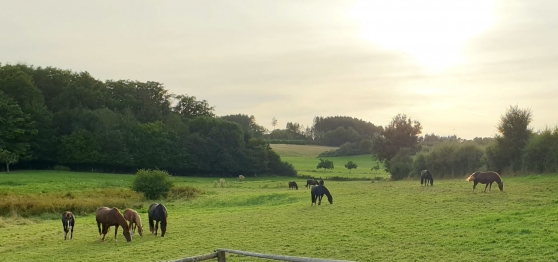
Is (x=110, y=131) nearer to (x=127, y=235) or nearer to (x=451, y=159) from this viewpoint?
(x=451, y=159)

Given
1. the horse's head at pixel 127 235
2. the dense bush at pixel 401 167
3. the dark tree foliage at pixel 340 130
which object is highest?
the dark tree foliage at pixel 340 130

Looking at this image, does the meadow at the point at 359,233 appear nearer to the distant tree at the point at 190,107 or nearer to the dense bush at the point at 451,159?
the dense bush at the point at 451,159

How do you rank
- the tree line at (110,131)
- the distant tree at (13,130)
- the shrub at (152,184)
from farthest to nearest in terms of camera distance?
the tree line at (110,131) → the distant tree at (13,130) → the shrub at (152,184)

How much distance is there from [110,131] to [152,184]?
4008 cm

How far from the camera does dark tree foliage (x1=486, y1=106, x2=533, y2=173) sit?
152ft

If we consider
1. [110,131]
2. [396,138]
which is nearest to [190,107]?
[110,131]

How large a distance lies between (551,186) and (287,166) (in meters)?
68.9

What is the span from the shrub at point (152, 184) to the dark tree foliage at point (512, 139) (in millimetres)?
32846

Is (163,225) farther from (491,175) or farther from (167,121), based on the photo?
(167,121)

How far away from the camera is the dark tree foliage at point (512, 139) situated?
152 feet

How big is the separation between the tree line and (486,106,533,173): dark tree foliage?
174 feet

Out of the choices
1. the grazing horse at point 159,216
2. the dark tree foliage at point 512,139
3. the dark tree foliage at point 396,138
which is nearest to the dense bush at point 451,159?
the dark tree foliage at point 512,139

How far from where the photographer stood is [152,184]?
45500 mm

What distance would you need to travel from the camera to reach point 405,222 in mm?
20203
